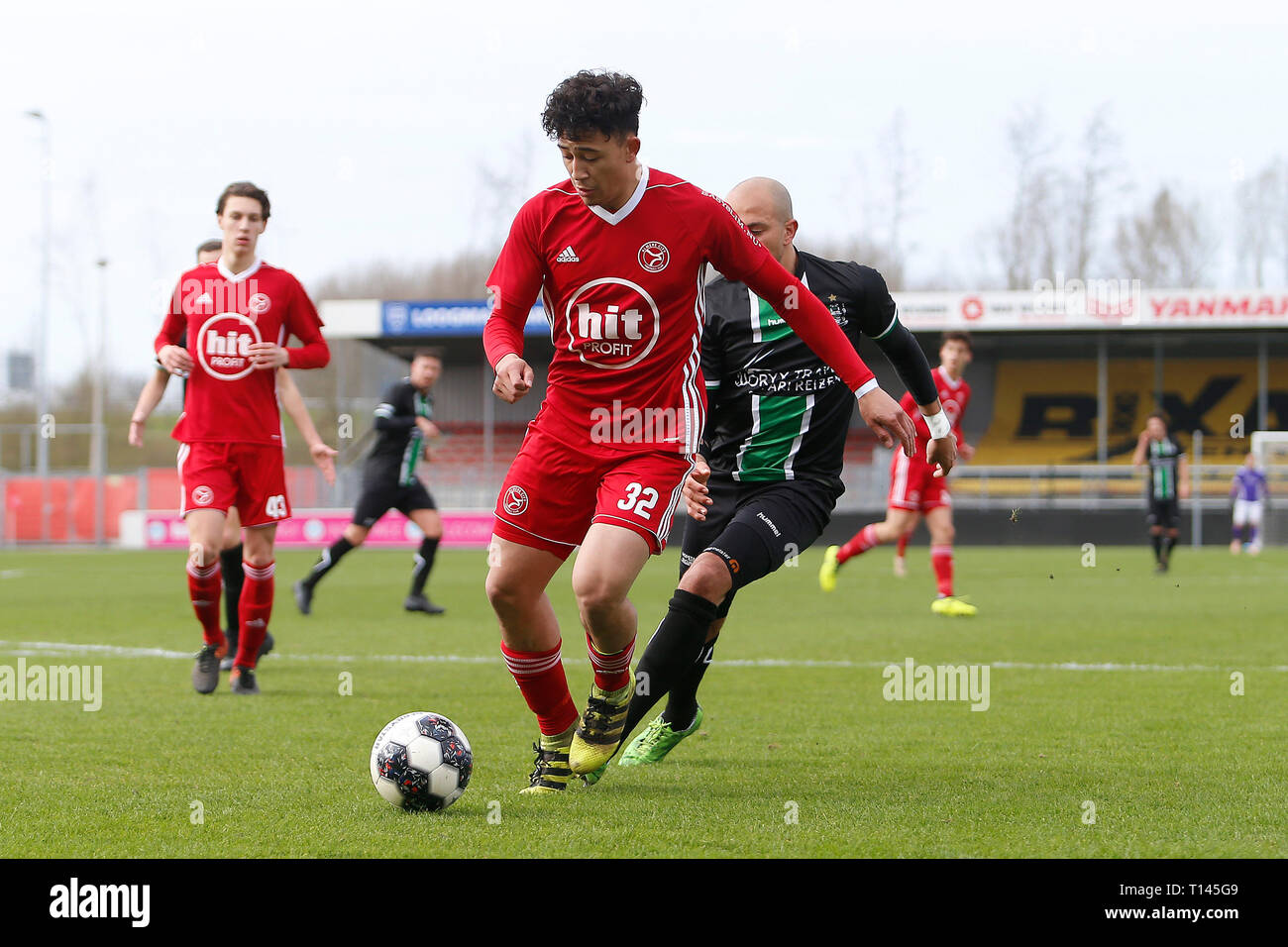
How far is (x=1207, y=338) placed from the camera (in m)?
35.6

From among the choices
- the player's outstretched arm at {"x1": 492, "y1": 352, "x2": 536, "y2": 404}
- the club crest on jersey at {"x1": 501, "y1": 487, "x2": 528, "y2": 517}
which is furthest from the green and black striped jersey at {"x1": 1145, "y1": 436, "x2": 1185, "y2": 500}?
the player's outstretched arm at {"x1": 492, "y1": 352, "x2": 536, "y2": 404}

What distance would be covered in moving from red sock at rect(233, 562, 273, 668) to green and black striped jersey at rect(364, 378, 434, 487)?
5297 mm

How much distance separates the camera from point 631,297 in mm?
4270

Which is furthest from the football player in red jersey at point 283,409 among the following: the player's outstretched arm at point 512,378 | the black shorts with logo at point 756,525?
the player's outstretched arm at point 512,378

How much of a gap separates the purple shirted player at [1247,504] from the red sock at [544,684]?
23435 millimetres

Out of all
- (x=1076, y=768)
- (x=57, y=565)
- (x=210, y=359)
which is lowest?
(x=57, y=565)

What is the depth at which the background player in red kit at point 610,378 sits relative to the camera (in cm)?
424

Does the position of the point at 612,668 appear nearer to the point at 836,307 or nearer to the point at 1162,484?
the point at 836,307

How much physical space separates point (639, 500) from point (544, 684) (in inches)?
30.5

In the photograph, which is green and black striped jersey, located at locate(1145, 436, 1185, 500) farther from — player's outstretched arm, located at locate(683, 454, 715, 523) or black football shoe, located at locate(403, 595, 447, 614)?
player's outstretched arm, located at locate(683, 454, 715, 523)

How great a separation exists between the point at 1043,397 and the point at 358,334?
61.1 feet
